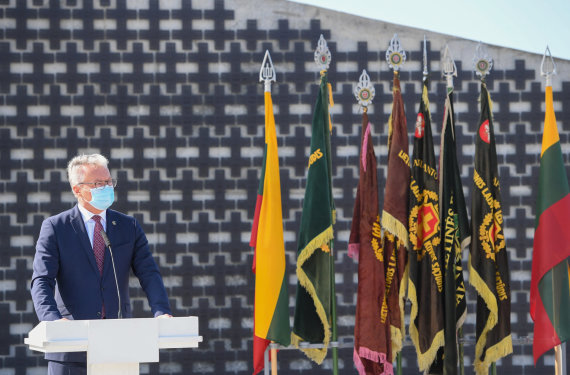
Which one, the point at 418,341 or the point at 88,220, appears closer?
the point at 88,220

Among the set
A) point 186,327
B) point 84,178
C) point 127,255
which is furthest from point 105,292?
point 186,327

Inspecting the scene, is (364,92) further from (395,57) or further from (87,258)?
(87,258)

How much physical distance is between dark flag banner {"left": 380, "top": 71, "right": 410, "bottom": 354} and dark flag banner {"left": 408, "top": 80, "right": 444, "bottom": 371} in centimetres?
6

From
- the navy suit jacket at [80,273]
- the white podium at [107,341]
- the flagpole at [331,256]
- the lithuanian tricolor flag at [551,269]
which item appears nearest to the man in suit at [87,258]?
the navy suit jacket at [80,273]

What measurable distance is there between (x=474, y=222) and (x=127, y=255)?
2580 millimetres

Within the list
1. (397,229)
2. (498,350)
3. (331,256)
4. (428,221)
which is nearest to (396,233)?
(397,229)

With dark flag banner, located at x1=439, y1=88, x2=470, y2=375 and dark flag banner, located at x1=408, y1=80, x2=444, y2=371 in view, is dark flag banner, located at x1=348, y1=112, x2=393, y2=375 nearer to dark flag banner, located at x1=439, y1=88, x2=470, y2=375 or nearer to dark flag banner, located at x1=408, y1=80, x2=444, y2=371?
dark flag banner, located at x1=408, y1=80, x2=444, y2=371

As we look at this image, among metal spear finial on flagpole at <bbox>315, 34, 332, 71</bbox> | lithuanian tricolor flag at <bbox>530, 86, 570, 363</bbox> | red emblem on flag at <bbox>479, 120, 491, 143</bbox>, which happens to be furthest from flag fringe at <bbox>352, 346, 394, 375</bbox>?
metal spear finial on flagpole at <bbox>315, 34, 332, 71</bbox>

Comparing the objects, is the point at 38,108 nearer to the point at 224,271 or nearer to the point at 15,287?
the point at 15,287

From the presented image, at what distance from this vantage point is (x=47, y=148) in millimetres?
6754

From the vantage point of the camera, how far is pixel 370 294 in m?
5.14

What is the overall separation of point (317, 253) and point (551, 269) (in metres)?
1.51

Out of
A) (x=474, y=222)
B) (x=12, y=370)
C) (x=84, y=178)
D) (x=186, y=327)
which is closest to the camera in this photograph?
(x=186, y=327)

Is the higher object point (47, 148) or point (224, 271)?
point (47, 148)
